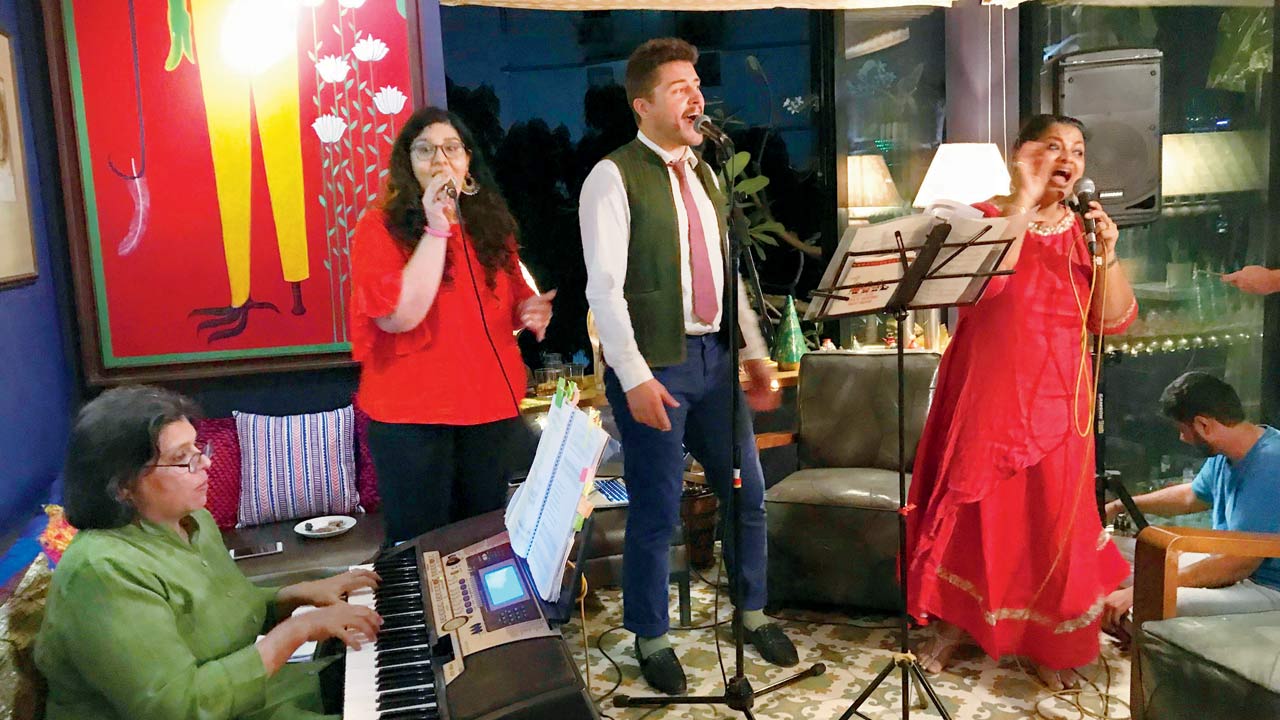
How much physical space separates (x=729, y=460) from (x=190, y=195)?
192cm

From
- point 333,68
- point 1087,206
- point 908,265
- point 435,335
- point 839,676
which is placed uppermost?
point 333,68

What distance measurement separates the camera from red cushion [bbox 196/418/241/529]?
297 centimetres

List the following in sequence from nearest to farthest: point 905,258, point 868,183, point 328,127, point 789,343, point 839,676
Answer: point 905,258 < point 839,676 < point 328,127 < point 789,343 < point 868,183

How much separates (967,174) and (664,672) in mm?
2320

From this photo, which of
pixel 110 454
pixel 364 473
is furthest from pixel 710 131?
pixel 364 473

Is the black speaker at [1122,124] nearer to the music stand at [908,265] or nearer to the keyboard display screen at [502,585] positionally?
the music stand at [908,265]

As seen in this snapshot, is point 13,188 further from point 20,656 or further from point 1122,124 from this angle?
point 1122,124

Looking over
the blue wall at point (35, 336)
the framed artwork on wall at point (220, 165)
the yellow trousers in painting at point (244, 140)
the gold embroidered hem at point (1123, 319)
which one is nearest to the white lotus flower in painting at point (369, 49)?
the framed artwork on wall at point (220, 165)

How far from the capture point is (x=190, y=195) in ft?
9.95

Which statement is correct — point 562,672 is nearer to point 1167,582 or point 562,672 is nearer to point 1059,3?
point 1167,582

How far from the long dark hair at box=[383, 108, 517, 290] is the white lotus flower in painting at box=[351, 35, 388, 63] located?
0.94m

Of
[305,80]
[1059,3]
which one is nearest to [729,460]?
[305,80]

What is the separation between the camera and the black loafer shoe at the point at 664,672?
253 centimetres

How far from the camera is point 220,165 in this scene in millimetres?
3037
